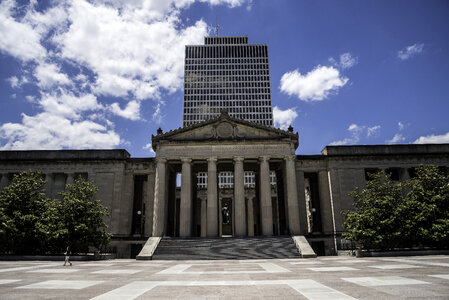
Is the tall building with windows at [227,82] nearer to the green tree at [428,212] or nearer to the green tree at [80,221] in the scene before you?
the green tree at [80,221]

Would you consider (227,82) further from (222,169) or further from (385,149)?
(385,149)

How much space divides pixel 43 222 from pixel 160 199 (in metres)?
13.2

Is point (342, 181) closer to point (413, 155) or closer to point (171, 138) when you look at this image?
point (413, 155)

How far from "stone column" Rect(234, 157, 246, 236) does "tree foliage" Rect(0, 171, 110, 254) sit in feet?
50.8

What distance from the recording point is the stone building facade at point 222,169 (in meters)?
37.8

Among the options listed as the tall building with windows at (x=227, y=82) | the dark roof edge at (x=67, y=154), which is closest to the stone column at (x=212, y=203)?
the dark roof edge at (x=67, y=154)

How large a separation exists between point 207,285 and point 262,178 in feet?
89.5

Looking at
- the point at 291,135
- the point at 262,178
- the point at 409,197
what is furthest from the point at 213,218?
the point at 409,197

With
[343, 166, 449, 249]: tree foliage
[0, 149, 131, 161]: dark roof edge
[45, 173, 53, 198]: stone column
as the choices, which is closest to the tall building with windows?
[0, 149, 131, 161]: dark roof edge

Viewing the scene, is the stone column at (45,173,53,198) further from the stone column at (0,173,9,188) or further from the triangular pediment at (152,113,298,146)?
the triangular pediment at (152,113,298,146)

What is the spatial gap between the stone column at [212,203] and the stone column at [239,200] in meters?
2.62

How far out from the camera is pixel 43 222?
2919 cm

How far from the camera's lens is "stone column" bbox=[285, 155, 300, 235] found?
121 ft

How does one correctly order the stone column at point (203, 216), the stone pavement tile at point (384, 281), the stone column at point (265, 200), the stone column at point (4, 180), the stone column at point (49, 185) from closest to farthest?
the stone pavement tile at point (384, 281), the stone column at point (265, 200), the stone column at point (49, 185), the stone column at point (4, 180), the stone column at point (203, 216)
